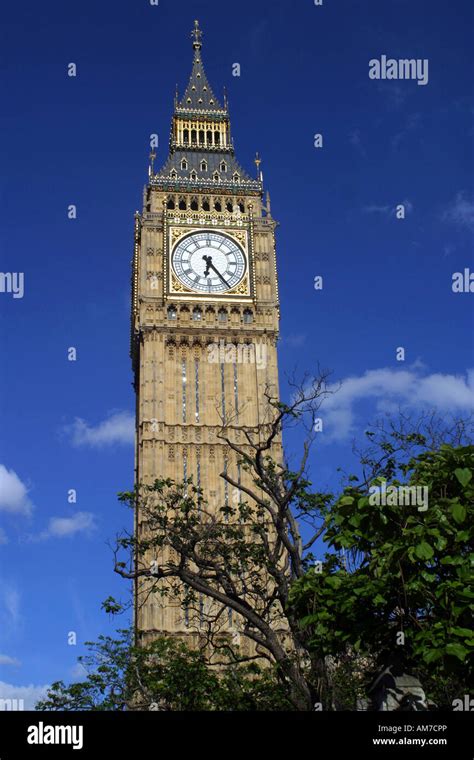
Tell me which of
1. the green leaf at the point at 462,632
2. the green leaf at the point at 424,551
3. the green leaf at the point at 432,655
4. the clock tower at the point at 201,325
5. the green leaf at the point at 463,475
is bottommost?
the green leaf at the point at 432,655

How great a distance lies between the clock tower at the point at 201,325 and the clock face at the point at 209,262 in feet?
0.21

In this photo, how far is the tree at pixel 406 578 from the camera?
1683 centimetres

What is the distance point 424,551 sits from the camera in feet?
55.0

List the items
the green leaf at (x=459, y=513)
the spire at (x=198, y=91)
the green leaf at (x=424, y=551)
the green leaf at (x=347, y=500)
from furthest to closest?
the spire at (x=198, y=91) < the green leaf at (x=347, y=500) < the green leaf at (x=459, y=513) < the green leaf at (x=424, y=551)

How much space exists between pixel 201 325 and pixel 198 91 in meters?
23.7

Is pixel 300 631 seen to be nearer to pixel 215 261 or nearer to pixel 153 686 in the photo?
pixel 153 686

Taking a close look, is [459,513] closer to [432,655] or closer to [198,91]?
[432,655]

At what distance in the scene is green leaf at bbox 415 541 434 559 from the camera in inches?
658

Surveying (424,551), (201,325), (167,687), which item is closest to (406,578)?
(424,551)

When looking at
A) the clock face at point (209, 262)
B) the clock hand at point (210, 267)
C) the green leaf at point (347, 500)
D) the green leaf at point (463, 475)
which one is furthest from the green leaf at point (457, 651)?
the clock hand at point (210, 267)

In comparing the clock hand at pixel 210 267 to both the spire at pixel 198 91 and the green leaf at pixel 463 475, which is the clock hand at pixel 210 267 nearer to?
the spire at pixel 198 91

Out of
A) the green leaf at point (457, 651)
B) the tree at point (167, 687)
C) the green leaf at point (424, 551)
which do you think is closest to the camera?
the green leaf at point (457, 651)

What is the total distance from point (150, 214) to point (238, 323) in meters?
10.00

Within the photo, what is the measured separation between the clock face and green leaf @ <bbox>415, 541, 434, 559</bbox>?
47110 mm
